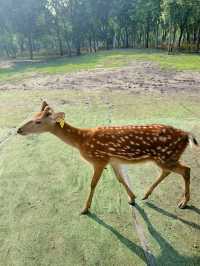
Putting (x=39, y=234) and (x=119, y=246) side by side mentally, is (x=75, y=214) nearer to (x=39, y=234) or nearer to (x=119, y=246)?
(x=39, y=234)

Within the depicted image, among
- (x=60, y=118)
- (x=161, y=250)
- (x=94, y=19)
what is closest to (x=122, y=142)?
(x=60, y=118)

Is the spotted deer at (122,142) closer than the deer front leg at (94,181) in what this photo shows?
Yes

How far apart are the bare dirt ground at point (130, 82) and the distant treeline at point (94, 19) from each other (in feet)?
72.4

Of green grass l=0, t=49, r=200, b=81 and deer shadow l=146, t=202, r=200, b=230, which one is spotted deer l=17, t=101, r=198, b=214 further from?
green grass l=0, t=49, r=200, b=81

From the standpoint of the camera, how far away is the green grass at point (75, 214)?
12.8 ft

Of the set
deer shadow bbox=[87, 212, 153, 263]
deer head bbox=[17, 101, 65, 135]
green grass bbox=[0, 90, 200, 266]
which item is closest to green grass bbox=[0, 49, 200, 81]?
green grass bbox=[0, 90, 200, 266]

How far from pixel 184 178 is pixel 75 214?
1.65 metres

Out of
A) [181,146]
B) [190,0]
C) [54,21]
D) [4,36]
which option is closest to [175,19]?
[190,0]

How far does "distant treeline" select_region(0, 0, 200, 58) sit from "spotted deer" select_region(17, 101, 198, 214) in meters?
35.4

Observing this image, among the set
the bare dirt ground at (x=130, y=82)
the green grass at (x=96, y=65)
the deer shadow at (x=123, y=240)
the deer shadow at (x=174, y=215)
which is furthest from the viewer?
the green grass at (x=96, y=65)

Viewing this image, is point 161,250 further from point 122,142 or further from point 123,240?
point 122,142

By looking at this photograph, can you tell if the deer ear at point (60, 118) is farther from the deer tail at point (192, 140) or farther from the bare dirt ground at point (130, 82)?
the bare dirt ground at point (130, 82)

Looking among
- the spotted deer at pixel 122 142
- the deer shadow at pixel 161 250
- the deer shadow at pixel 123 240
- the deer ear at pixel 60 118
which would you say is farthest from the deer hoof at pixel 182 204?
the deer ear at pixel 60 118

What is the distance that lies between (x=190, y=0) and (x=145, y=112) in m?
31.9
